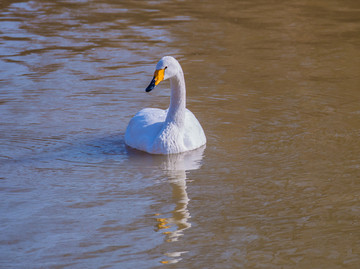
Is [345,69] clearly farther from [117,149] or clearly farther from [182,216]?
[182,216]

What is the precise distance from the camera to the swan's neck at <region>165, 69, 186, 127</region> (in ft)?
27.8

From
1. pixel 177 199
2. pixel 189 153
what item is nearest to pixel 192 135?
pixel 189 153

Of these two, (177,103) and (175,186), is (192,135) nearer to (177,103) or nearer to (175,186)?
(177,103)

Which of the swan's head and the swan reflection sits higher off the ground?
the swan's head

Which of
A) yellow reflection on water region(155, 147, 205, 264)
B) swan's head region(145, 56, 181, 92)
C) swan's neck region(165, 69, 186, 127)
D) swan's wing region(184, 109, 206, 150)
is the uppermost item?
swan's head region(145, 56, 181, 92)

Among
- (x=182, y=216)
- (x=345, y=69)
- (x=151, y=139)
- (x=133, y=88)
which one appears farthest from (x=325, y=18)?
(x=182, y=216)

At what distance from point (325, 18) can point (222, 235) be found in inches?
446

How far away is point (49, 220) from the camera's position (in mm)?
6520

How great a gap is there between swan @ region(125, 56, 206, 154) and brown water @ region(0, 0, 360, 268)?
16cm

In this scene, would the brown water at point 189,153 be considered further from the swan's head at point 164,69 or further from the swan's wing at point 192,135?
the swan's head at point 164,69

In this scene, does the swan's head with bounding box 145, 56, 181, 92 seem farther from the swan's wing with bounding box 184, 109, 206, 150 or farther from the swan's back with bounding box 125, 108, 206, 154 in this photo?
the swan's wing with bounding box 184, 109, 206, 150

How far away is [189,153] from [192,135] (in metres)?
0.22

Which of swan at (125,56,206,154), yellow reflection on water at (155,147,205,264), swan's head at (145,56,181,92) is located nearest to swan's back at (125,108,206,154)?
swan at (125,56,206,154)

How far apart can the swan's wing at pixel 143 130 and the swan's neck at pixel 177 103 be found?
0.22m
